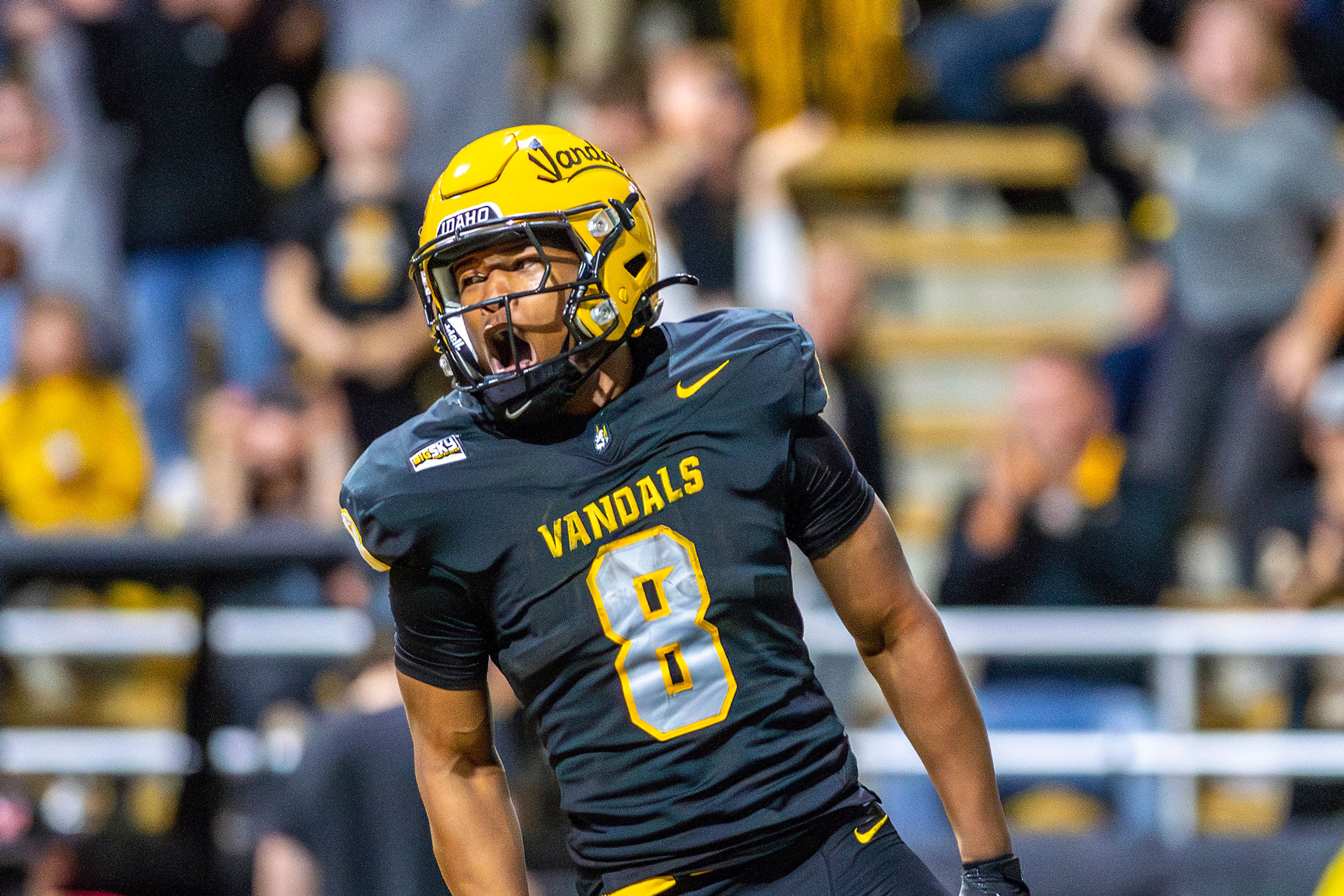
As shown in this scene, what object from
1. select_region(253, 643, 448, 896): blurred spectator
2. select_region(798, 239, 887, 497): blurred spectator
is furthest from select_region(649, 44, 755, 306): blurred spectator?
select_region(253, 643, 448, 896): blurred spectator

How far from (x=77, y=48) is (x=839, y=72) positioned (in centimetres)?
351

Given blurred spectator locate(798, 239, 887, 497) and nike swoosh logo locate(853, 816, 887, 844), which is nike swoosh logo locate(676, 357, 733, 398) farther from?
blurred spectator locate(798, 239, 887, 497)

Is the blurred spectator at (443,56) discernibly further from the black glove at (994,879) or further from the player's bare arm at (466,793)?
the black glove at (994,879)

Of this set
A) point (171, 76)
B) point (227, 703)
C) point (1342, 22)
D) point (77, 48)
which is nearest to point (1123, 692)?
point (227, 703)

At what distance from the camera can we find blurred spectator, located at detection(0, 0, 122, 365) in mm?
7105

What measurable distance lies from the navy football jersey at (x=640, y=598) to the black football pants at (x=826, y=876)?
3cm

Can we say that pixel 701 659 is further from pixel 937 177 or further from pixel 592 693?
pixel 937 177

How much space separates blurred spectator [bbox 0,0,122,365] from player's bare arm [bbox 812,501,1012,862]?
5.14m

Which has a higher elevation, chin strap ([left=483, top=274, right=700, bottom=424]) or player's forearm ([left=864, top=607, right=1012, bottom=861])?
chin strap ([left=483, top=274, right=700, bottom=424])

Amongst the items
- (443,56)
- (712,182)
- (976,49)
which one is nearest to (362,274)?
(443,56)

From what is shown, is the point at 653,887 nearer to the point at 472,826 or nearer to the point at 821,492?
the point at 472,826

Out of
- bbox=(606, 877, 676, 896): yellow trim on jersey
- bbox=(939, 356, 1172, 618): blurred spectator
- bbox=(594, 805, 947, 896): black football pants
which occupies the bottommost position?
bbox=(939, 356, 1172, 618): blurred spectator

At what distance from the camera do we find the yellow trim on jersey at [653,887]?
240 cm

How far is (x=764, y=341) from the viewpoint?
2570 mm
